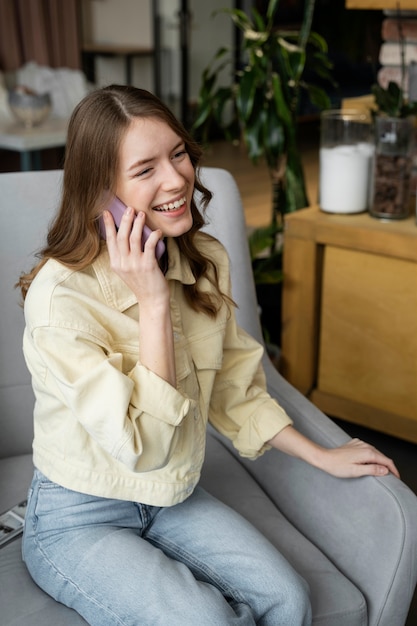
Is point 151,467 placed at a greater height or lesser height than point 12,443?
greater

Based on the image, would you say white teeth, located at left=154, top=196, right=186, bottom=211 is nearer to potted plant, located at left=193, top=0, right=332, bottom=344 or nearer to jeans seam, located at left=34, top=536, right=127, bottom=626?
jeans seam, located at left=34, top=536, right=127, bottom=626

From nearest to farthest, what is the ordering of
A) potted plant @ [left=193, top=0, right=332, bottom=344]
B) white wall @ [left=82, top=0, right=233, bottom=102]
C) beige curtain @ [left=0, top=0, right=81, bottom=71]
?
potted plant @ [left=193, top=0, right=332, bottom=344] → beige curtain @ [left=0, top=0, right=81, bottom=71] → white wall @ [left=82, top=0, right=233, bottom=102]

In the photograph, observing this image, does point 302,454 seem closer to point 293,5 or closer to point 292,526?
point 292,526

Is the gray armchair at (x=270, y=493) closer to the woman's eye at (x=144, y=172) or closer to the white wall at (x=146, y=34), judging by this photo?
the woman's eye at (x=144, y=172)

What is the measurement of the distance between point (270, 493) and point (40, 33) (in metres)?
4.89

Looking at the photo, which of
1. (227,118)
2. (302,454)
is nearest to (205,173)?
(302,454)

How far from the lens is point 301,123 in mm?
7273

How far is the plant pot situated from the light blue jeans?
3.60ft

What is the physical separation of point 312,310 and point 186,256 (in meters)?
1.03

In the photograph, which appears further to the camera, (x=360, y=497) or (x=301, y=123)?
(x=301, y=123)

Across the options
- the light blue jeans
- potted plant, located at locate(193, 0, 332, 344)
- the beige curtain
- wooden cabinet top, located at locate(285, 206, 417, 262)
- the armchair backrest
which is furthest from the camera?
the beige curtain

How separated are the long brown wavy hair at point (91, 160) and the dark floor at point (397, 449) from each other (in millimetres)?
1254

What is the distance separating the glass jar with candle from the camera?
2.10 m

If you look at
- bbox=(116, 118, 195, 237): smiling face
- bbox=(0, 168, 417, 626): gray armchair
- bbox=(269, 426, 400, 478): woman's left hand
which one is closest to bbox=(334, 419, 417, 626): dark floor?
bbox=(0, 168, 417, 626): gray armchair
